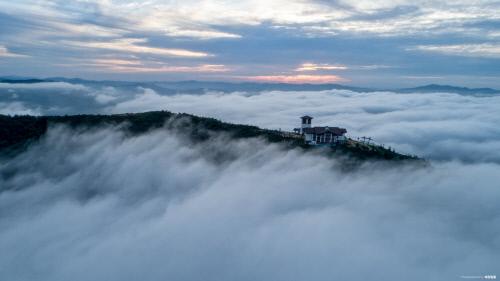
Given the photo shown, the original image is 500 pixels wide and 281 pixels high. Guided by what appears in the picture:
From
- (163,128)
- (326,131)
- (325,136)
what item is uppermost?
(326,131)

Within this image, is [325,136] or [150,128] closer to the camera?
[325,136]

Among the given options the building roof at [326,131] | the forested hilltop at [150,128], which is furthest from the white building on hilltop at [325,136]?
the forested hilltop at [150,128]

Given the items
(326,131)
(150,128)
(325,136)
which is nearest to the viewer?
(326,131)

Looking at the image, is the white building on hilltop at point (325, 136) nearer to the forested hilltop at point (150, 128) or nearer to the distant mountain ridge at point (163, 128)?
the distant mountain ridge at point (163, 128)

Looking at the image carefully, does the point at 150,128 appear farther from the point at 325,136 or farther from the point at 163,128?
the point at 325,136

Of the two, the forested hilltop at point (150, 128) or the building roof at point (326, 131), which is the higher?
the building roof at point (326, 131)

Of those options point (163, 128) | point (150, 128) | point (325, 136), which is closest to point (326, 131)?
point (325, 136)

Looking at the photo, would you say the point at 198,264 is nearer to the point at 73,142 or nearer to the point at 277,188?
the point at 277,188

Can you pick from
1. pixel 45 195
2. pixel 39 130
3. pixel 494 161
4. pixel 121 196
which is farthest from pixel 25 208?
pixel 494 161

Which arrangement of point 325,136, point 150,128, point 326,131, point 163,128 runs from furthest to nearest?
point 150,128 < point 163,128 < point 325,136 < point 326,131
